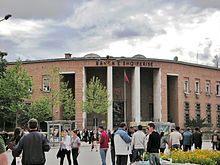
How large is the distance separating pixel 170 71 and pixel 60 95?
71.2ft

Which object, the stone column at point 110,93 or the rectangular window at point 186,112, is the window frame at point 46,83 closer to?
the stone column at point 110,93

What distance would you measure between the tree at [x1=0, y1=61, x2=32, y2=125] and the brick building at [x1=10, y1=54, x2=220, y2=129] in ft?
64.1

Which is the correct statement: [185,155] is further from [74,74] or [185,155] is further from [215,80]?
[215,80]

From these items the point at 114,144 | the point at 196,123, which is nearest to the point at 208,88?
the point at 196,123

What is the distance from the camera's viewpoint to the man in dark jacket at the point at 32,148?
10.1m

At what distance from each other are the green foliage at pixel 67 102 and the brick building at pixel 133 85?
265cm

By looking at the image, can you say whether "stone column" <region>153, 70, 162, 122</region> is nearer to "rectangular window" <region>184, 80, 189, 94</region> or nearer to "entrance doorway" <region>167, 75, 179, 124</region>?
"entrance doorway" <region>167, 75, 179, 124</region>

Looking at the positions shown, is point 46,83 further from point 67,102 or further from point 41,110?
point 41,110

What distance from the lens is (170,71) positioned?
8500 cm

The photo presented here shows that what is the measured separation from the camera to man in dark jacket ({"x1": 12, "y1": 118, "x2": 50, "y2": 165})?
10.1m

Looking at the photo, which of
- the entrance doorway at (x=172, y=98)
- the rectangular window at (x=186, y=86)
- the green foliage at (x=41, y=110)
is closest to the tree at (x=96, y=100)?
the green foliage at (x=41, y=110)

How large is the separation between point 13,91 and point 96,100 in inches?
776

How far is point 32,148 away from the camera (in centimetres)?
1021

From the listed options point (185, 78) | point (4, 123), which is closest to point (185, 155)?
point (4, 123)
